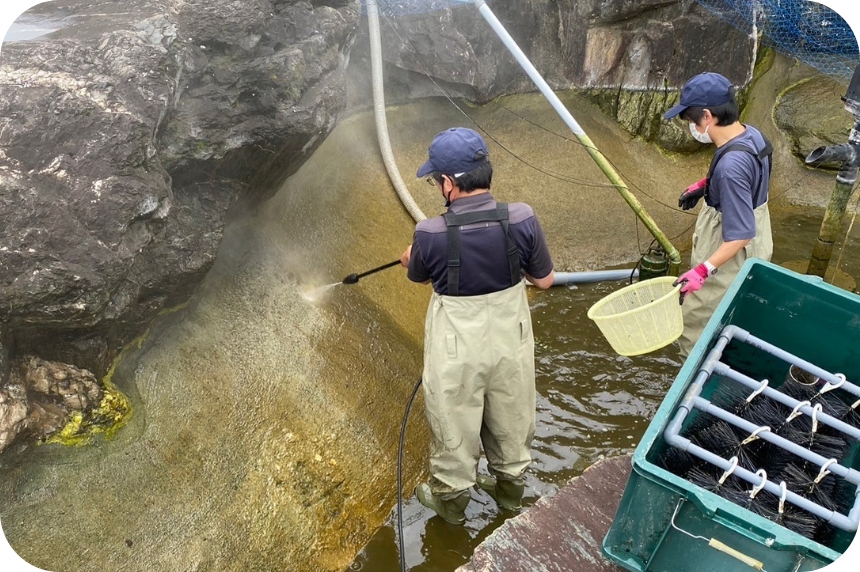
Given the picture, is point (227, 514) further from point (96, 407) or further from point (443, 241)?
point (443, 241)

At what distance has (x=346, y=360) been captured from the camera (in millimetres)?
4555

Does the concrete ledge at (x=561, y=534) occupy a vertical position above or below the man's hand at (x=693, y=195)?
below

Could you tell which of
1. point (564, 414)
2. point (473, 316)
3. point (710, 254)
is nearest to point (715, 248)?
point (710, 254)

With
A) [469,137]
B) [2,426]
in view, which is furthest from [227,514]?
[469,137]

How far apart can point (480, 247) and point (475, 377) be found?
27.9 inches

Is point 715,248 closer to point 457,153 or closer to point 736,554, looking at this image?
point 457,153

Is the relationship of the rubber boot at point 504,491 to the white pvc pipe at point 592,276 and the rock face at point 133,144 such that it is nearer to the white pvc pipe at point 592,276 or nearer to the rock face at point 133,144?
the rock face at point 133,144

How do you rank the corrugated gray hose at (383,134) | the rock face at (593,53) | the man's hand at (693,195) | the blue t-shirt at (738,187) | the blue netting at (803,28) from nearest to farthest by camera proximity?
the blue t-shirt at (738,187) → the man's hand at (693,195) → the corrugated gray hose at (383,134) → the blue netting at (803,28) → the rock face at (593,53)

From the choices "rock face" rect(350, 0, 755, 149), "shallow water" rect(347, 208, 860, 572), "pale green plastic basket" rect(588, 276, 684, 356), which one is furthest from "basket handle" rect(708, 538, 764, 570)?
"rock face" rect(350, 0, 755, 149)

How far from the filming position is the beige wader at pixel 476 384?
3.29 m

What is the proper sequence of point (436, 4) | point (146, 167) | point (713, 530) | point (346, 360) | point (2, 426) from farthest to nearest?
point (436, 4) < point (346, 360) < point (146, 167) < point (2, 426) < point (713, 530)

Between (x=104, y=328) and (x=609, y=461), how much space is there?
2.67m

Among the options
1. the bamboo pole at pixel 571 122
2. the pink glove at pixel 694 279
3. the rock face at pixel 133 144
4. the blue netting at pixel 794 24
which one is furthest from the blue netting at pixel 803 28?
the rock face at pixel 133 144

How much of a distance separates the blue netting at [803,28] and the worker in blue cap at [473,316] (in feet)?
15.5
